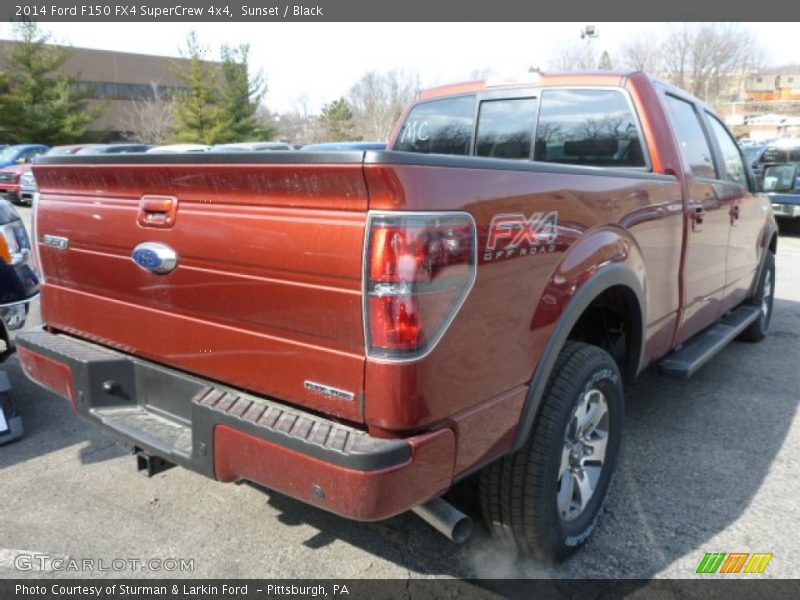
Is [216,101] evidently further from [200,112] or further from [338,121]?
[338,121]

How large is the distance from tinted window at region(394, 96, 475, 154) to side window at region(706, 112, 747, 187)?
1.67 m

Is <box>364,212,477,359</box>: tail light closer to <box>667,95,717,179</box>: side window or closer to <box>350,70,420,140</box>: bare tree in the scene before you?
<box>667,95,717,179</box>: side window

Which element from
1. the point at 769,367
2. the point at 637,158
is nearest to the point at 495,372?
the point at 637,158

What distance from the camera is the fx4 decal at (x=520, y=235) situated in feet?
6.55

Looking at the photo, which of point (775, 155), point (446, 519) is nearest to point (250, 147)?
point (446, 519)

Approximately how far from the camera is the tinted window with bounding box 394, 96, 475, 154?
4.20 metres

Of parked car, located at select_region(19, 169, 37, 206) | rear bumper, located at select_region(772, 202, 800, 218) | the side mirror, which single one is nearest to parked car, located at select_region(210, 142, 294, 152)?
the side mirror

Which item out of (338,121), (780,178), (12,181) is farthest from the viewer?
(338,121)

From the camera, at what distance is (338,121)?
47.6m

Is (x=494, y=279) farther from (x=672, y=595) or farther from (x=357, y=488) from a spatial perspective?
(x=672, y=595)

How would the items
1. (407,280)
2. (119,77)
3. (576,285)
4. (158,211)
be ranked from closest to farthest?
(407,280), (158,211), (576,285), (119,77)

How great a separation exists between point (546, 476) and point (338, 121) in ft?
156

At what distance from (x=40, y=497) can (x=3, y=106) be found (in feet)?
123

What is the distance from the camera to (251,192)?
6.73 ft
